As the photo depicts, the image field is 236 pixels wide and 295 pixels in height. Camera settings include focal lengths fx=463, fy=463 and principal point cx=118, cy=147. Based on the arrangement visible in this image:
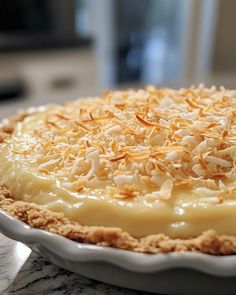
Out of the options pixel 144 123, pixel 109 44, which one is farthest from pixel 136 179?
pixel 109 44

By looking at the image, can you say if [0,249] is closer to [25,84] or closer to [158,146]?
[158,146]

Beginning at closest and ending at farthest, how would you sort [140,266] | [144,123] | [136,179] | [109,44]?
[140,266] → [136,179] → [144,123] → [109,44]

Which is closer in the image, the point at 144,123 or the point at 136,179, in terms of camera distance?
the point at 136,179

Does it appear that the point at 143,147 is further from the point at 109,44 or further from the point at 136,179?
the point at 109,44

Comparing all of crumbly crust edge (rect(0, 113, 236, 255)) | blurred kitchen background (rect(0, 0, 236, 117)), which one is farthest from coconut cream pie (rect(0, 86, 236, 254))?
blurred kitchen background (rect(0, 0, 236, 117))

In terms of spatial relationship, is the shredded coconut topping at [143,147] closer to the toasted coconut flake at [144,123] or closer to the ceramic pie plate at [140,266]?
the toasted coconut flake at [144,123]

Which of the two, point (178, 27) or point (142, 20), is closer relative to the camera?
point (178, 27)

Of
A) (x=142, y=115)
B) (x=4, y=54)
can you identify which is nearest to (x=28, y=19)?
(x=4, y=54)
